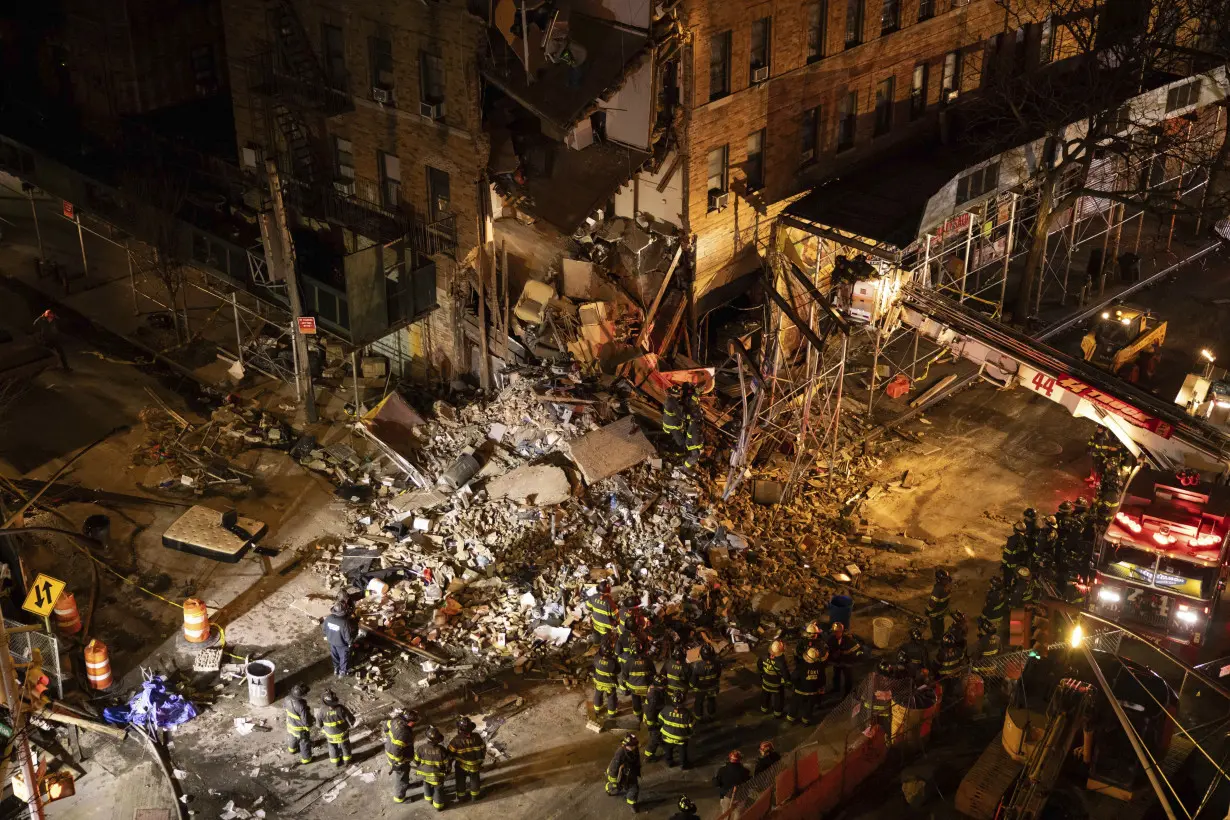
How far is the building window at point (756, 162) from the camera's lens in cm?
2959

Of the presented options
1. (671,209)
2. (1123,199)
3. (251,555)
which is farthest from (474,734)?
(1123,199)

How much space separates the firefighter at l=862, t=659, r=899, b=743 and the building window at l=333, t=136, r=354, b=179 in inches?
682

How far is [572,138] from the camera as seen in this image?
1118 inches

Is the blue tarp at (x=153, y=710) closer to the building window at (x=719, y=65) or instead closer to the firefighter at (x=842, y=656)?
the firefighter at (x=842, y=656)

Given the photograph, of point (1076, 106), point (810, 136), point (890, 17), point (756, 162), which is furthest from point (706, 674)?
point (1076, 106)

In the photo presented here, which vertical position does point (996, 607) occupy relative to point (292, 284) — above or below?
below

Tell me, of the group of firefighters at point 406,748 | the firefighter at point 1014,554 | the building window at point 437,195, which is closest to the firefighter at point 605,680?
the group of firefighters at point 406,748

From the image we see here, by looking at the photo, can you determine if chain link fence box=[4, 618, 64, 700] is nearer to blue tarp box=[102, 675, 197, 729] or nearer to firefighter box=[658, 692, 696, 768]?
blue tarp box=[102, 675, 197, 729]

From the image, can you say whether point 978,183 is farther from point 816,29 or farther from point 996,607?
point 996,607

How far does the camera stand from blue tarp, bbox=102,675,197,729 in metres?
21.7

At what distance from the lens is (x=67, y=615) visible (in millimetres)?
23469

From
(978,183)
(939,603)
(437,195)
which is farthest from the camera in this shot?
(978,183)

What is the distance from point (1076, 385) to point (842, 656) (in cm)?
781

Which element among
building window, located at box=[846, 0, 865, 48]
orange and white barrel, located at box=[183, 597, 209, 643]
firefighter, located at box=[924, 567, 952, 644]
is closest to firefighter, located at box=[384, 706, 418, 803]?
orange and white barrel, located at box=[183, 597, 209, 643]
